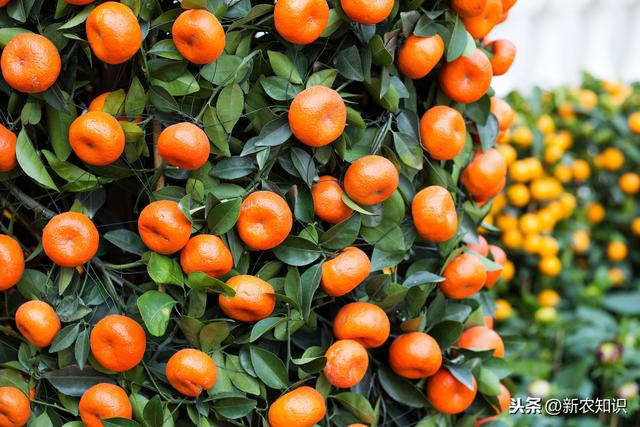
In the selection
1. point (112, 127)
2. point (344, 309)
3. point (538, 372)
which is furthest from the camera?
point (538, 372)

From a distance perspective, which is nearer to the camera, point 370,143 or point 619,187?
point 370,143

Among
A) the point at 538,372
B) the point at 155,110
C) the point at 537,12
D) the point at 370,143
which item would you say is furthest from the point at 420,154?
the point at 537,12

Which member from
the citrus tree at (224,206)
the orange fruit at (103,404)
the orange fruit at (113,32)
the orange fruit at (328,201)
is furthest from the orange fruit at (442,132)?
the orange fruit at (103,404)

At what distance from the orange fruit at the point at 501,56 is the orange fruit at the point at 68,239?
0.58 m

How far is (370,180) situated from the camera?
803mm

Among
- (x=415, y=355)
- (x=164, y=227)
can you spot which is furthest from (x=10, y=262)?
(x=415, y=355)

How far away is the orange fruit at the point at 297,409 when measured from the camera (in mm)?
779

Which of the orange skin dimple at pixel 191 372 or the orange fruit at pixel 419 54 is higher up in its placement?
the orange fruit at pixel 419 54

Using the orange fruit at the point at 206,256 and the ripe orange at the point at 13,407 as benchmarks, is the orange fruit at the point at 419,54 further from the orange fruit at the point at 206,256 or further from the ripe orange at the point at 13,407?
the ripe orange at the point at 13,407

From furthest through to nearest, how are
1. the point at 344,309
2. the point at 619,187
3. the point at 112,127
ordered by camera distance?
the point at 619,187 < the point at 344,309 < the point at 112,127

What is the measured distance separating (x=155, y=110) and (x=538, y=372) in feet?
4.73

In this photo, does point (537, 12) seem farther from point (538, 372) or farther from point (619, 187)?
point (538, 372)

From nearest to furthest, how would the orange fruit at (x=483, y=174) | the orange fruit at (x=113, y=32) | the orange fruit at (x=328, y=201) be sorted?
the orange fruit at (x=113, y=32), the orange fruit at (x=328, y=201), the orange fruit at (x=483, y=174)

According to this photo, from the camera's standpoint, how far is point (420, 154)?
87 centimetres
